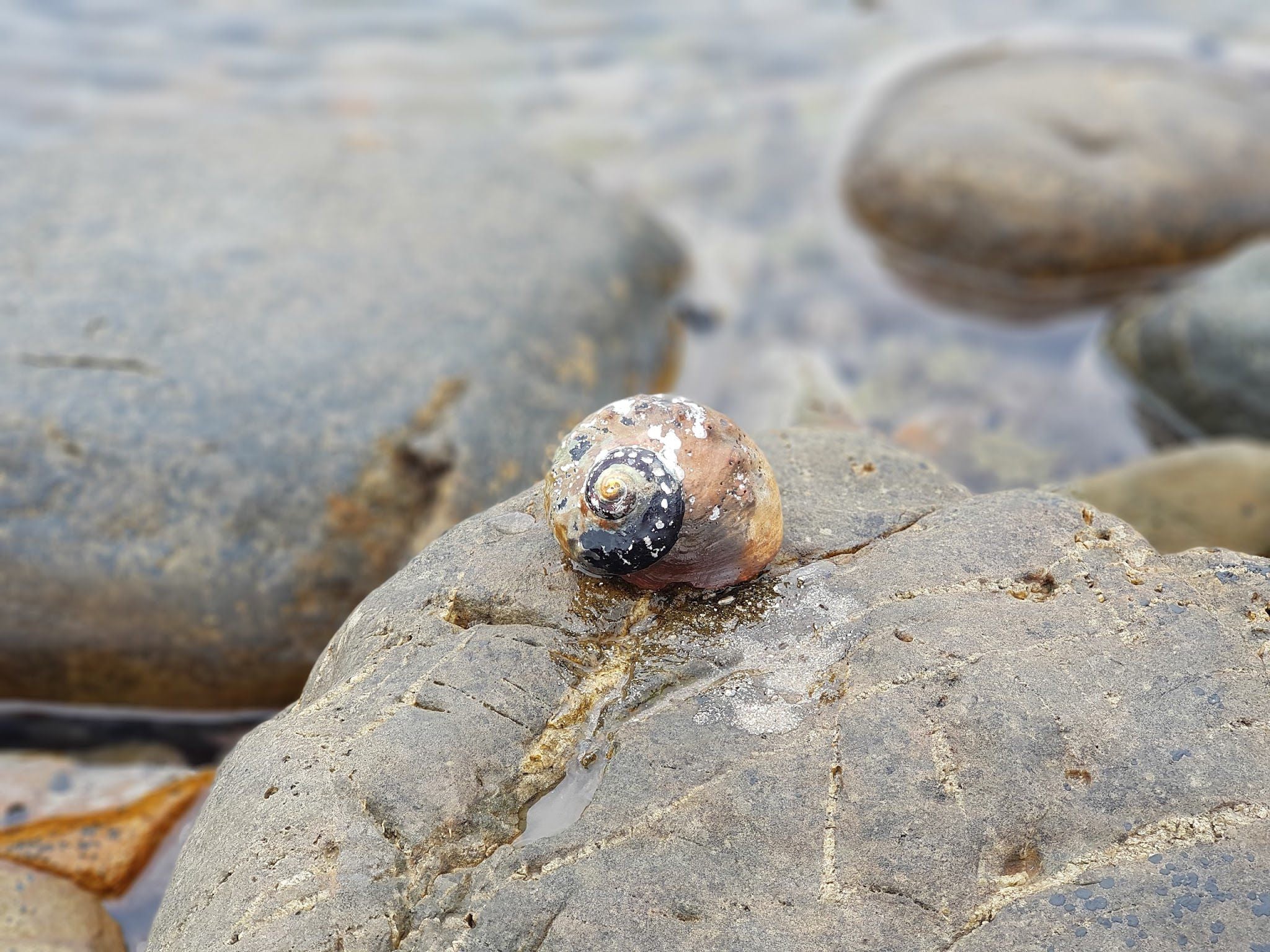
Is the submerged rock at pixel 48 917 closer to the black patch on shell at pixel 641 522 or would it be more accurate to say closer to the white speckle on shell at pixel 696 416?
the black patch on shell at pixel 641 522

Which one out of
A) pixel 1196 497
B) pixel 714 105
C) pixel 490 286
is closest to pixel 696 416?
pixel 490 286

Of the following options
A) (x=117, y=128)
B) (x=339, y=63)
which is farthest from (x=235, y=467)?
(x=339, y=63)

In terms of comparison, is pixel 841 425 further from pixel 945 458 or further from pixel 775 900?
pixel 775 900

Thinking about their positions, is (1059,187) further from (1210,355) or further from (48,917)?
(48,917)

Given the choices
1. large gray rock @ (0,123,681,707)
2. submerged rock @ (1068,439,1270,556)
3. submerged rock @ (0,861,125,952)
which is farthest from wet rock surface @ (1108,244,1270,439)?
submerged rock @ (0,861,125,952)

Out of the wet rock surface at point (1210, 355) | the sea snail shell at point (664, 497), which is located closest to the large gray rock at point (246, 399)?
the sea snail shell at point (664, 497)

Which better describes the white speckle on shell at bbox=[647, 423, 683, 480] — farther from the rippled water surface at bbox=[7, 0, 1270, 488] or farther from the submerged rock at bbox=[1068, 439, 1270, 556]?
the rippled water surface at bbox=[7, 0, 1270, 488]
